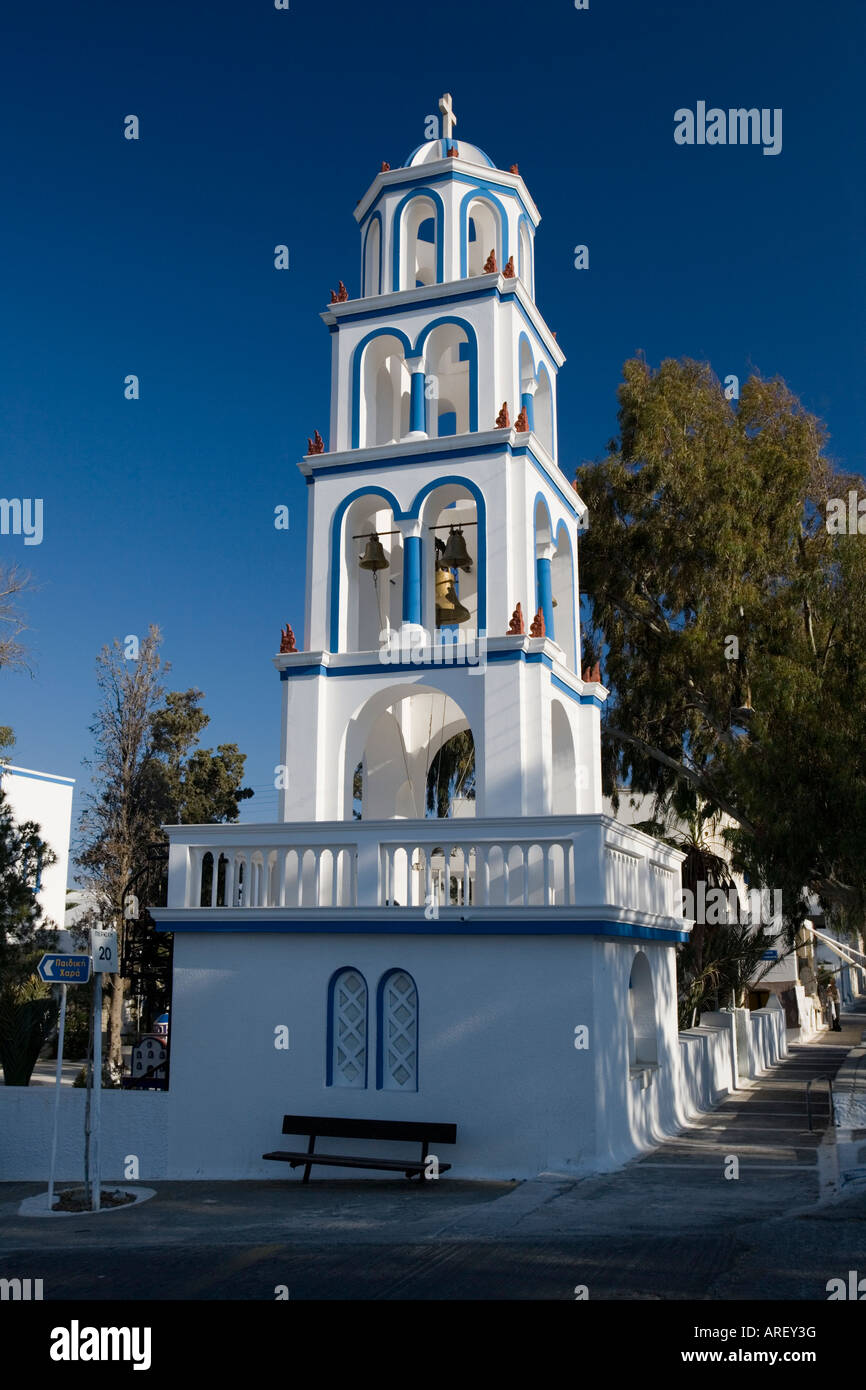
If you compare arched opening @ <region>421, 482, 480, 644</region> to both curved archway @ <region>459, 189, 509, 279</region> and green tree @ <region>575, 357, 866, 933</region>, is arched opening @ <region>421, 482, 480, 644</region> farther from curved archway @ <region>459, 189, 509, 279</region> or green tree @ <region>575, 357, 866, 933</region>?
green tree @ <region>575, 357, 866, 933</region>

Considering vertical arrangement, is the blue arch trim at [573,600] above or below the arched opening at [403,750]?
above

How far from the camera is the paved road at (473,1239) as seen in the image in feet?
20.8

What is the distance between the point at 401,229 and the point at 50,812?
26305mm

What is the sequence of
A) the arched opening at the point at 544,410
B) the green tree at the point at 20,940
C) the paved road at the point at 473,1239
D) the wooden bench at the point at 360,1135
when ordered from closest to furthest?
the paved road at the point at 473,1239 → the wooden bench at the point at 360,1135 → the green tree at the point at 20,940 → the arched opening at the point at 544,410

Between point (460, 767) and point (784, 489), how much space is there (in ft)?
28.0

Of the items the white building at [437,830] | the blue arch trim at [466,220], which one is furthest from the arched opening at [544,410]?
the blue arch trim at [466,220]

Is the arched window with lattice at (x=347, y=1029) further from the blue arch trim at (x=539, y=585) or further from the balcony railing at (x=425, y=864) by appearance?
the blue arch trim at (x=539, y=585)

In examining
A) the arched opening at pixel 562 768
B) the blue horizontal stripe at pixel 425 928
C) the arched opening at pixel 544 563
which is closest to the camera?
the blue horizontal stripe at pixel 425 928

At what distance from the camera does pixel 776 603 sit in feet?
67.7

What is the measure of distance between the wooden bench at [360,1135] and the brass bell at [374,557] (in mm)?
6650

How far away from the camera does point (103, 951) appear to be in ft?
34.4

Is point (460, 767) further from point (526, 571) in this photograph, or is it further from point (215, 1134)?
point (215, 1134)
